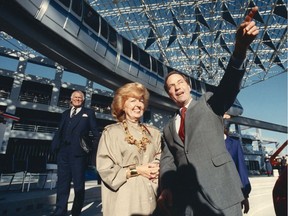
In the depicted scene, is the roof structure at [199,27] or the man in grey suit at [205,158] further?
the roof structure at [199,27]

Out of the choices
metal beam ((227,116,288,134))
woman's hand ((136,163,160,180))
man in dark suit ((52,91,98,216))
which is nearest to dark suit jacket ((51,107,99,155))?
man in dark suit ((52,91,98,216))

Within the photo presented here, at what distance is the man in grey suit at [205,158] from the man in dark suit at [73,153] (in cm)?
200

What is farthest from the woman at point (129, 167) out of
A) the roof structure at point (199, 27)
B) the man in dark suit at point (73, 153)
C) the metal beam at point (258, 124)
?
the metal beam at point (258, 124)

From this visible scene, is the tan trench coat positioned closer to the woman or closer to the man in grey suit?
the woman

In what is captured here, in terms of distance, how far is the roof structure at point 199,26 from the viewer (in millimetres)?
19594

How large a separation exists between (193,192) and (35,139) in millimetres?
24896

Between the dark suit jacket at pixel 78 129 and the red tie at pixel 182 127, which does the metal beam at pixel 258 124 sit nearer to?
the dark suit jacket at pixel 78 129

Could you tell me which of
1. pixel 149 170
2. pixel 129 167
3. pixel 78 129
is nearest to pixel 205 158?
pixel 149 170

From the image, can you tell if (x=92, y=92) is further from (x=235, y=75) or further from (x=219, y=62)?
(x=235, y=75)

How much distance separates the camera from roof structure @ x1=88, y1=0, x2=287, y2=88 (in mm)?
19594

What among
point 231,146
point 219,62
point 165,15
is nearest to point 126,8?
point 165,15

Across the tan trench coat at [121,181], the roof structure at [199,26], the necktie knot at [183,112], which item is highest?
the roof structure at [199,26]

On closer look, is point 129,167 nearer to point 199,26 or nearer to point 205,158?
point 205,158

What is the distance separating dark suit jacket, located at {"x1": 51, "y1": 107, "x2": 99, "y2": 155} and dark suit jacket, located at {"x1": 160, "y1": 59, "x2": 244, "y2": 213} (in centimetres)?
209
